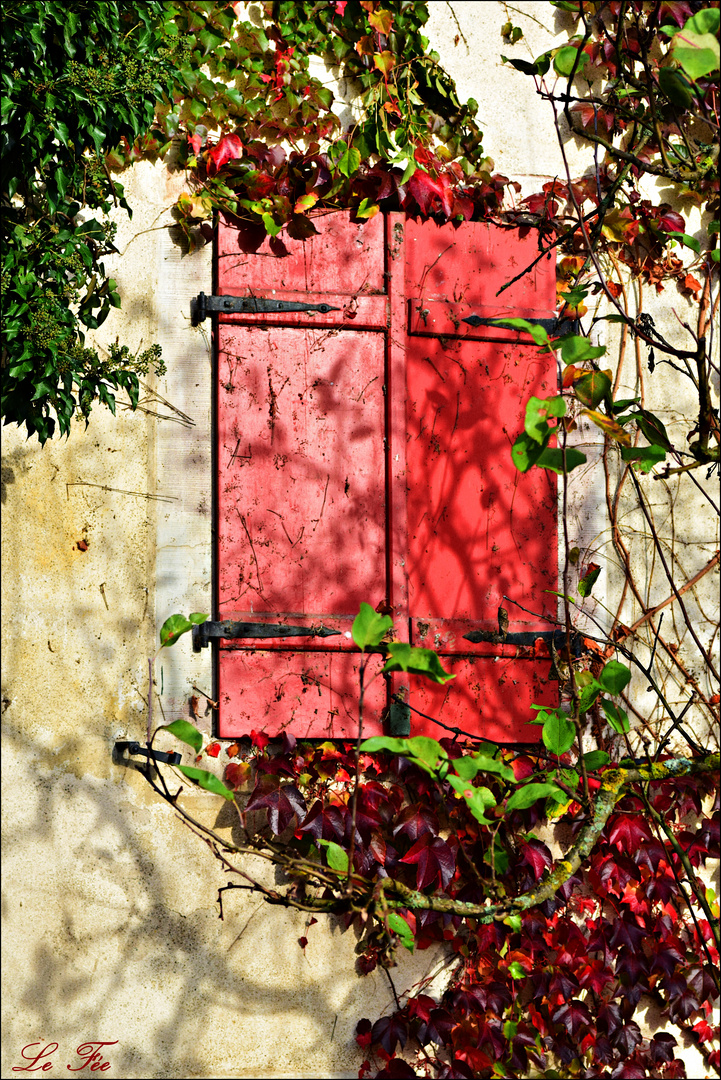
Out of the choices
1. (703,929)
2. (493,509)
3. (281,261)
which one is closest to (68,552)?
(281,261)

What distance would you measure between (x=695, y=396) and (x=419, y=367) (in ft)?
4.03

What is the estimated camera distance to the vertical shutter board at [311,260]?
2.95 meters

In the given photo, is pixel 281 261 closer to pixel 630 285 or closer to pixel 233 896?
pixel 630 285

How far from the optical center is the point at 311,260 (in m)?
3.01

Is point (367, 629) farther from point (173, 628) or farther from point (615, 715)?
point (615, 715)

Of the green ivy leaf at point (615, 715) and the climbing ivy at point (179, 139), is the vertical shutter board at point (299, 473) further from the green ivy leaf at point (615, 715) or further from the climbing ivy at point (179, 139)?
the green ivy leaf at point (615, 715)

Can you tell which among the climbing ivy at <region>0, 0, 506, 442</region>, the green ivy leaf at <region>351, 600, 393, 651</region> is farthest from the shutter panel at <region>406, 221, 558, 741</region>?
the green ivy leaf at <region>351, 600, 393, 651</region>

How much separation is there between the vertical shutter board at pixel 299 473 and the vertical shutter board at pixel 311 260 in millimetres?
169

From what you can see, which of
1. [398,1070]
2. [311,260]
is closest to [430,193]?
[311,260]

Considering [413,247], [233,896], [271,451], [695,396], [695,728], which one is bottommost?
[233,896]

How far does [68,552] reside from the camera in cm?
287

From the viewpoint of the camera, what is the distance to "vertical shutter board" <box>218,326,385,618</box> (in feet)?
9.46

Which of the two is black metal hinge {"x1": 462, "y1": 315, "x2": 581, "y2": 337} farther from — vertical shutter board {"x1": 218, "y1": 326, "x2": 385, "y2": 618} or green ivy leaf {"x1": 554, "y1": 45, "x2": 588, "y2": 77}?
green ivy leaf {"x1": 554, "y1": 45, "x2": 588, "y2": 77}

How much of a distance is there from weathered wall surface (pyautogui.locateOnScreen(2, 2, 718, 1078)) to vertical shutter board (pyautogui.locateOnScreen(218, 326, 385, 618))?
14cm
